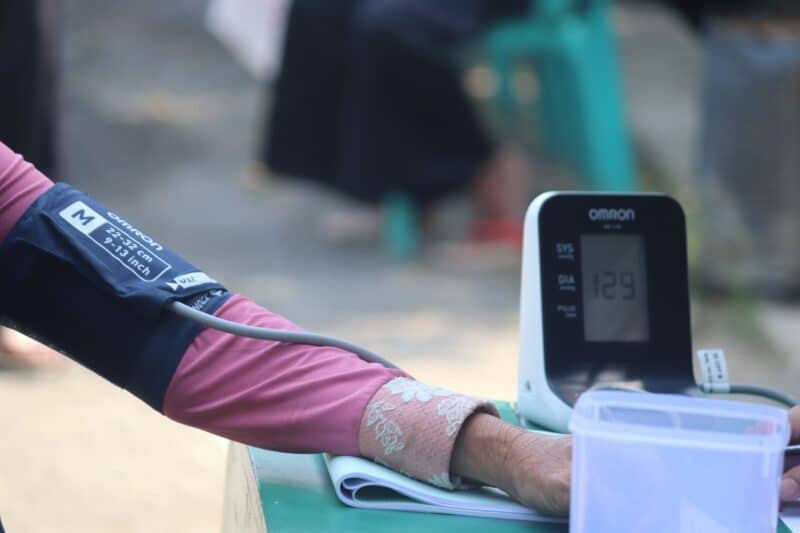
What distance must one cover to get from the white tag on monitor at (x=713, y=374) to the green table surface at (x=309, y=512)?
0.94 feet

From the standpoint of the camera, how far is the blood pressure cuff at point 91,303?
42.8 inches

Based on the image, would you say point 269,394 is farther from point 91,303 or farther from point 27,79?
point 27,79

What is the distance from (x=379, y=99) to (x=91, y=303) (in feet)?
9.87

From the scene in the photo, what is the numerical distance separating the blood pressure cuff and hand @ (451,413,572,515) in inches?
9.6

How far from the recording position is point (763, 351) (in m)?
3.37

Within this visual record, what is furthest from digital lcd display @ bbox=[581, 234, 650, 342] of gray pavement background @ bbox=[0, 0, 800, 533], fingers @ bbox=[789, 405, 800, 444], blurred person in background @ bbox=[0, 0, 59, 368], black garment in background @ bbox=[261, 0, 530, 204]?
black garment in background @ bbox=[261, 0, 530, 204]

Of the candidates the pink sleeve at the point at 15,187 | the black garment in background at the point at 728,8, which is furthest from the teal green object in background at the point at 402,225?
the pink sleeve at the point at 15,187

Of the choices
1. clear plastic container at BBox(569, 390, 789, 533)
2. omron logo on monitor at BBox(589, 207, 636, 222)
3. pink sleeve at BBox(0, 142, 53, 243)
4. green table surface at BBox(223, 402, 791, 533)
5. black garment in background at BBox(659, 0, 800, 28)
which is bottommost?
green table surface at BBox(223, 402, 791, 533)

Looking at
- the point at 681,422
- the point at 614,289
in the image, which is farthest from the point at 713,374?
the point at 681,422

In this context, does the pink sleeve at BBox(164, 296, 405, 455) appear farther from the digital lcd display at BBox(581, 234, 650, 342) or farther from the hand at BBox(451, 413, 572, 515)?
the digital lcd display at BBox(581, 234, 650, 342)

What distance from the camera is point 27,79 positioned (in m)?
3.13

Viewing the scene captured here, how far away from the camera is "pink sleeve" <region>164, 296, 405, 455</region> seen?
109 cm

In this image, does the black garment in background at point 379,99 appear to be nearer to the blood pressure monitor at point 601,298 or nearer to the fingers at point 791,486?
the blood pressure monitor at point 601,298

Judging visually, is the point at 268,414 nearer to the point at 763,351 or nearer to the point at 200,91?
the point at 763,351
